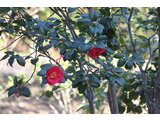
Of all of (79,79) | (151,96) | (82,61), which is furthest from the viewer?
(151,96)

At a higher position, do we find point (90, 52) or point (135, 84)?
point (90, 52)

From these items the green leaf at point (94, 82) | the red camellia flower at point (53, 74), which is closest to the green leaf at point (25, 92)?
the red camellia flower at point (53, 74)

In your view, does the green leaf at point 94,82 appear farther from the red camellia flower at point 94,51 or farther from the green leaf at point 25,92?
the green leaf at point 25,92

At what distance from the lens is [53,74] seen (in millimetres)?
1062

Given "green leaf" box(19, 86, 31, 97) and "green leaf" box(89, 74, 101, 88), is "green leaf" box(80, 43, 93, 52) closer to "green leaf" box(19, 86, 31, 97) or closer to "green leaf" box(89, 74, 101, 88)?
"green leaf" box(89, 74, 101, 88)

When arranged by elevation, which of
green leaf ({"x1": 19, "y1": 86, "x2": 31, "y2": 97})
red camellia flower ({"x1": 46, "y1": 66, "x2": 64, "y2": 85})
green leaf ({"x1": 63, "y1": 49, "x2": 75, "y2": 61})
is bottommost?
green leaf ({"x1": 19, "y1": 86, "x2": 31, "y2": 97})

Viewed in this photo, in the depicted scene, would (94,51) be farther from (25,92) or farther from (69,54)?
(25,92)

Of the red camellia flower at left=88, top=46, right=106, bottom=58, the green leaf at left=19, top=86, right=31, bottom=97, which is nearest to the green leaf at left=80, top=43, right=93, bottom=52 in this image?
the red camellia flower at left=88, top=46, right=106, bottom=58

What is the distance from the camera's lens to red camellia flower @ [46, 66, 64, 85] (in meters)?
1.06
